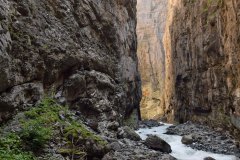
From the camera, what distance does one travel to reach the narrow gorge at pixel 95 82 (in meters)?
15.2

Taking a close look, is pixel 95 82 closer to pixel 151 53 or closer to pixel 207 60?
pixel 207 60

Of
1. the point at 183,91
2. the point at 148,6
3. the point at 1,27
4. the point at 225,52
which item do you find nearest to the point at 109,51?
the point at 225,52

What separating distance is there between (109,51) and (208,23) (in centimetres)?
1296

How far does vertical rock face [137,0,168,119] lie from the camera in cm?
8644

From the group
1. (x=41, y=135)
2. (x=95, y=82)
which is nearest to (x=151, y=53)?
(x=95, y=82)

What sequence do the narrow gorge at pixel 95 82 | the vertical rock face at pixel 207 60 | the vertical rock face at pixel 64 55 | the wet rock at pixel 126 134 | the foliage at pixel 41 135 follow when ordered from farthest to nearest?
the vertical rock face at pixel 207 60
the wet rock at pixel 126 134
the vertical rock face at pixel 64 55
the narrow gorge at pixel 95 82
the foliage at pixel 41 135

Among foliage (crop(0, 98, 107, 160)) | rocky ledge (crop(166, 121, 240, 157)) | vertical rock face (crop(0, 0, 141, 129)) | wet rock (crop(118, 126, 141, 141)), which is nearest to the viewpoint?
foliage (crop(0, 98, 107, 160))

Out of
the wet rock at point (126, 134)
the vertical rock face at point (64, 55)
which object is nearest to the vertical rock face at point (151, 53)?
the vertical rock face at point (64, 55)

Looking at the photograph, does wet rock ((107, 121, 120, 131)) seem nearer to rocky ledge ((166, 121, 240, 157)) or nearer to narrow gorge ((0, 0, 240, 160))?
narrow gorge ((0, 0, 240, 160))

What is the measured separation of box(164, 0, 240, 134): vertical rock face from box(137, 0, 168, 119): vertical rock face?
100 ft

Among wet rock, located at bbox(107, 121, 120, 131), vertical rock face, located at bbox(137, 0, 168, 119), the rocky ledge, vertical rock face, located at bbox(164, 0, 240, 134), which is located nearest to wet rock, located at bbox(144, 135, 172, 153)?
wet rock, located at bbox(107, 121, 120, 131)

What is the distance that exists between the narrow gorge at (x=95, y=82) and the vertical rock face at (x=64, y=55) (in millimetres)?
72

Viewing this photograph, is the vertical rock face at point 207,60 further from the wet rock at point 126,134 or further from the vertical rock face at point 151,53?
the vertical rock face at point 151,53

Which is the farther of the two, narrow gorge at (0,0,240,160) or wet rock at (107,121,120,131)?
wet rock at (107,121,120,131)
